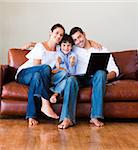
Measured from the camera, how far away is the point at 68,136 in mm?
2404

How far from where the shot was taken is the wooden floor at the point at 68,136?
211 cm

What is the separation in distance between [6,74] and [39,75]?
0.44 metres

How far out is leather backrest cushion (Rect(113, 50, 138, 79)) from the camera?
137 inches

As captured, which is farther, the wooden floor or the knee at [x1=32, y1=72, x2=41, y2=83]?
the knee at [x1=32, y1=72, x2=41, y2=83]

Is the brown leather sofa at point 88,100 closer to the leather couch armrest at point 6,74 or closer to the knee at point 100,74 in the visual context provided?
the leather couch armrest at point 6,74

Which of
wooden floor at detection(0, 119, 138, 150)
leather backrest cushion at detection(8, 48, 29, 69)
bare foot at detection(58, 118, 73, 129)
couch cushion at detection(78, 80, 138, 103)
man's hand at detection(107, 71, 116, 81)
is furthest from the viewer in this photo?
leather backrest cushion at detection(8, 48, 29, 69)

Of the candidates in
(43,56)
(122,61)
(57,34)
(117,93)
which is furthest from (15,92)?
(122,61)

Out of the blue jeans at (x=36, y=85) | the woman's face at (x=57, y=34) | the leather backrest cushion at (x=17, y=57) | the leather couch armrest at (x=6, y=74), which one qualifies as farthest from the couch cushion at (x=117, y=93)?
the leather backrest cushion at (x=17, y=57)

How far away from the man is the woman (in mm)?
201

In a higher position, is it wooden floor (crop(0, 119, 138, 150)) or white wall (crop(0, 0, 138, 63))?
white wall (crop(0, 0, 138, 63))

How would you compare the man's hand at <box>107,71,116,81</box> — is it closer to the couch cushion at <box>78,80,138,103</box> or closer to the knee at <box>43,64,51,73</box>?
the couch cushion at <box>78,80,138,103</box>

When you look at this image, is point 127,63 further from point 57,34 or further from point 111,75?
point 57,34

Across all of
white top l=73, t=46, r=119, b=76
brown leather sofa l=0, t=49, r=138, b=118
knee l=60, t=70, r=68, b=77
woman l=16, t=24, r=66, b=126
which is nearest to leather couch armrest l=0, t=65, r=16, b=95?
brown leather sofa l=0, t=49, r=138, b=118

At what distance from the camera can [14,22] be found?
13.2 feet
